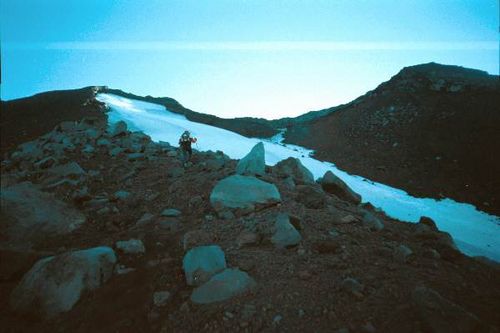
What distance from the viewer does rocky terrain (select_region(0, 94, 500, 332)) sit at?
10.9 ft

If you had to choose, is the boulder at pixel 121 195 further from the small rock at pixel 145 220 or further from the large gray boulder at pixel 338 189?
the large gray boulder at pixel 338 189

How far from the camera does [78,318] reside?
143 inches

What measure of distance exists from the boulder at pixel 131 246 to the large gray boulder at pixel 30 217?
1.45 meters

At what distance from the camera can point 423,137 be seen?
73.0 feet

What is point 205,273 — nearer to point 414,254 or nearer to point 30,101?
point 414,254

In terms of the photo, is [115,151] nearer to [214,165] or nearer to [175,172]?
[175,172]

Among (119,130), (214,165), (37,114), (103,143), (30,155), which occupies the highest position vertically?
(37,114)

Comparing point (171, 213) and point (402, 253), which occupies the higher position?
point (171, 213)

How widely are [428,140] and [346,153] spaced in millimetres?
5571

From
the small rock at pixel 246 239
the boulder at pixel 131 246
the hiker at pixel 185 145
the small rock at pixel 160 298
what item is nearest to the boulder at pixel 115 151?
the hiker at pixel 185 145

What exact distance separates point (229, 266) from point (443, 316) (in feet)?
8.02

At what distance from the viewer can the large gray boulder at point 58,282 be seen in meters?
3.77

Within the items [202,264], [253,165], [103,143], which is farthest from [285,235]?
[103,143]

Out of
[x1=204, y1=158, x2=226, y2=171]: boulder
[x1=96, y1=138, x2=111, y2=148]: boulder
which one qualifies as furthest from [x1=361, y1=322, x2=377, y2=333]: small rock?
[x1=96, y1=138, x2=111, y2=148]: boulder
